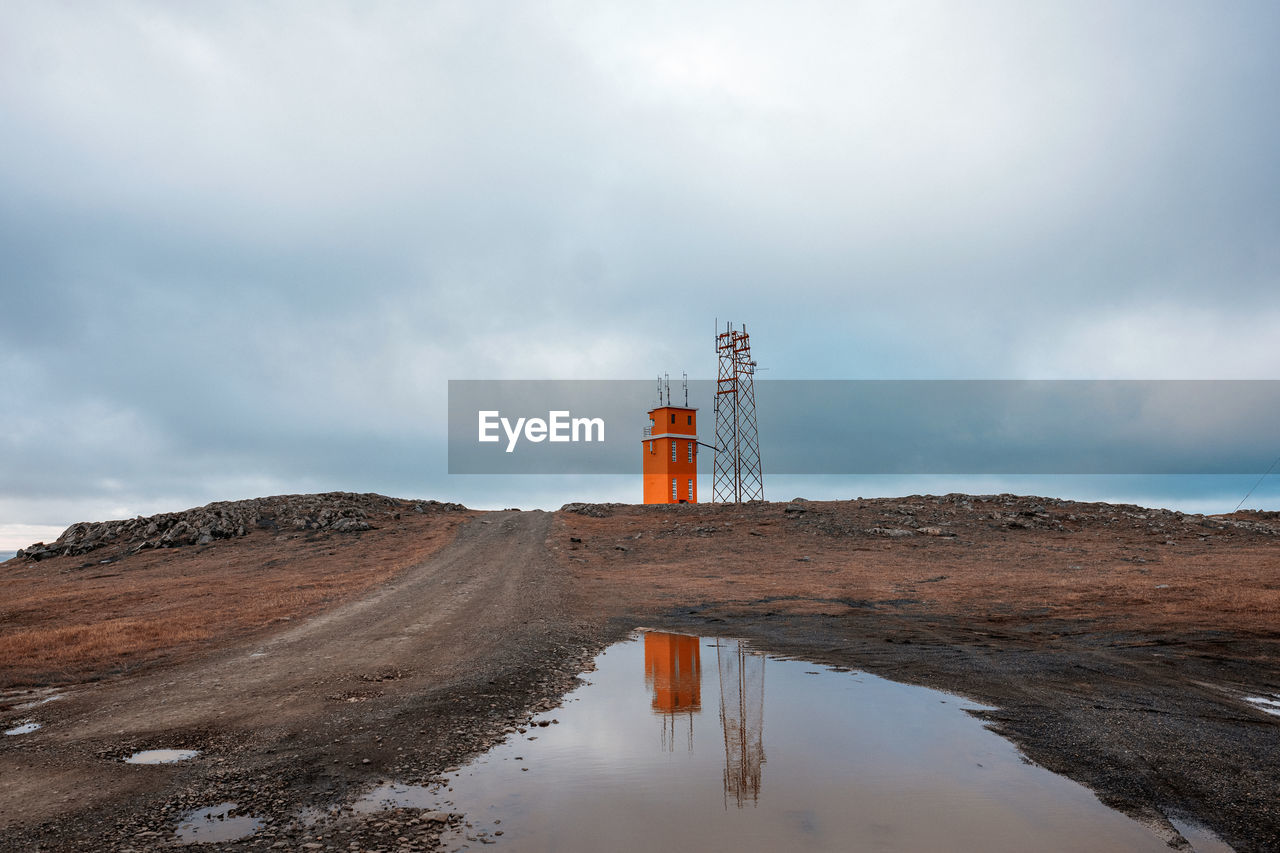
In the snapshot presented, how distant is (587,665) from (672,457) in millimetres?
45417

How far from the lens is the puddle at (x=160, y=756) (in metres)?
8.05

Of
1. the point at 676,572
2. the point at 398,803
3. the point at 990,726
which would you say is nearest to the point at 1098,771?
the point at 990,726

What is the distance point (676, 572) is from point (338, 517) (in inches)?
1156

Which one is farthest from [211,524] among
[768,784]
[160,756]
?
[768,784]

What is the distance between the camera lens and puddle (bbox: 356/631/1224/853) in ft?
19.7

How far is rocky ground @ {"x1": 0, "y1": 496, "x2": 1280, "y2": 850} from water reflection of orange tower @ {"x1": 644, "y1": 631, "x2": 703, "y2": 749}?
4.35 feet

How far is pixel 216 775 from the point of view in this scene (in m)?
7.52

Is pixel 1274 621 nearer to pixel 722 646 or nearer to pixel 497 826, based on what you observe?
pixel 722 646

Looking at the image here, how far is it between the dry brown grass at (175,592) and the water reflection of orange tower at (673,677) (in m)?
10.3

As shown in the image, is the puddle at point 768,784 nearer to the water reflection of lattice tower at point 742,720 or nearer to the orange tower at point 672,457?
the water reflection of lattice tower at point 742,720

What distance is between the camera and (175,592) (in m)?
27.8

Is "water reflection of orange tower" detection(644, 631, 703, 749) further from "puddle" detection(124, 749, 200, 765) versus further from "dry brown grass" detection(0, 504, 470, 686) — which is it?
"dry brown grass" detection(0, 504, 470, 686)

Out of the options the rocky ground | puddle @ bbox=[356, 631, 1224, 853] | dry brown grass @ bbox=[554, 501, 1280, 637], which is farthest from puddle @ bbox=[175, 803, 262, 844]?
dry brown grass @ bbox=[554, 501, 1280, 637]

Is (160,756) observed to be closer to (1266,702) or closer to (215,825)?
(215,825)
